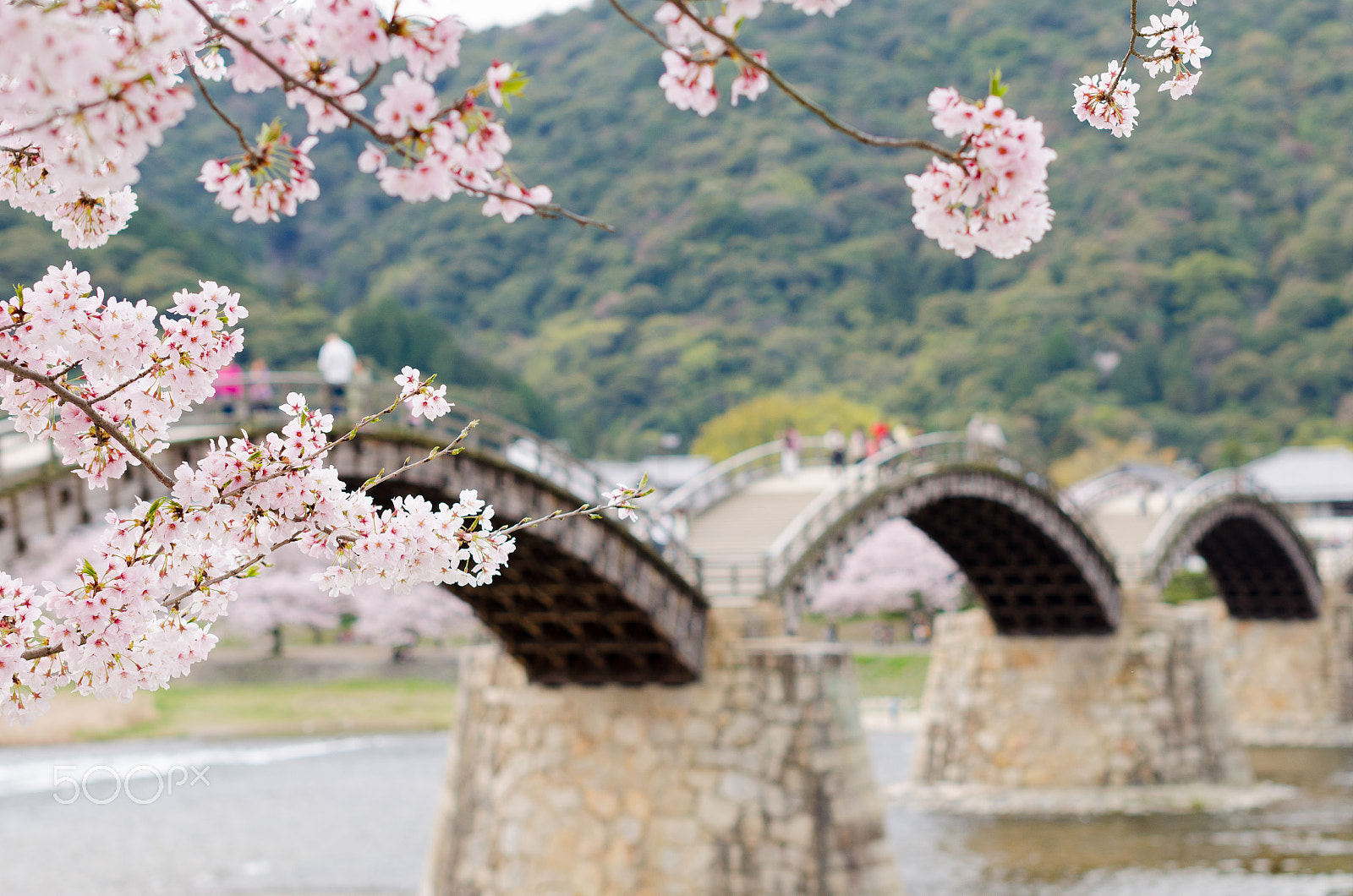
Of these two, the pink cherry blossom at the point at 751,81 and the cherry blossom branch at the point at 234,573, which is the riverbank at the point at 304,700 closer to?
the cherry blossom branch at the point at 234,573

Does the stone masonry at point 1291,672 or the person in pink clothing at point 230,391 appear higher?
the person in pink clothing at point 230,391

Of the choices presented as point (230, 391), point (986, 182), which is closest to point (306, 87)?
point (986, 182)

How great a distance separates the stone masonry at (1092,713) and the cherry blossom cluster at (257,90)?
26584 millimetres

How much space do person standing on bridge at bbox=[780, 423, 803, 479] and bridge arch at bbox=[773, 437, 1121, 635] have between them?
255 centimetres

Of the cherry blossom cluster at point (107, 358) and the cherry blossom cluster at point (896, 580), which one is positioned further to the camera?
the cherry blossom cluster at point (896, 580)

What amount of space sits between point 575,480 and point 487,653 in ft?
12.2

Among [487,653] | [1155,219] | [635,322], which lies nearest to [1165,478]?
[1155,219]

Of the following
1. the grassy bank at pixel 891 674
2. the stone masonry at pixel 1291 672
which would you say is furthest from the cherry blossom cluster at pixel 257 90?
the grassy bank at pixel 891 674

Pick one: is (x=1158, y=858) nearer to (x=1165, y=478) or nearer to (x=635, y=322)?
(x=1165, y=478)

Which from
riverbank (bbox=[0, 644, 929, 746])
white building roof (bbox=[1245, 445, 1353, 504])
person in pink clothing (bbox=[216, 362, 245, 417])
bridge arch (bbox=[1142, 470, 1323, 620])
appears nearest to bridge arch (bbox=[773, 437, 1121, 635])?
bridge arch (bbox=[1142, 470, 1323, 620])

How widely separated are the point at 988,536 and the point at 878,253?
79780 millimetres

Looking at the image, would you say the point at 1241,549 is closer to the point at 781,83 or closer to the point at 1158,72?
the point at 1158,72

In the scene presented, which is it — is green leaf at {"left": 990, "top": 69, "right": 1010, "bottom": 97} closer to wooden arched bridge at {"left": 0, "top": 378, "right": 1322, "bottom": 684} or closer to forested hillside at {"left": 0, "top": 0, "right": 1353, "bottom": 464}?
wooden arched bridge at {"left": 0, "top": 378, "right": 1322, "bottom": 684}

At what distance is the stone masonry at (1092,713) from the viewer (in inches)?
1112
